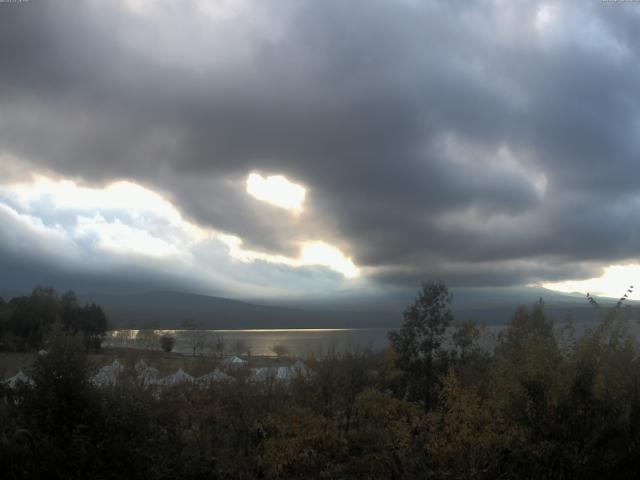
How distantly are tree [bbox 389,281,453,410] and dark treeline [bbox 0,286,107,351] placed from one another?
62.0 m

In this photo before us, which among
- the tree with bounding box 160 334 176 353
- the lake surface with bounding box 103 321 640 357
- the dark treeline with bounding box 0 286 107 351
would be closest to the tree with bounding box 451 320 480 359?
the lake surface with bounding box 103 321 640 357

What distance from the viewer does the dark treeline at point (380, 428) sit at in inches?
404

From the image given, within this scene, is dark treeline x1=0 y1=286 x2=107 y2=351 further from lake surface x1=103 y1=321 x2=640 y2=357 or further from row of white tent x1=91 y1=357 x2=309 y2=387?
row of white tent x1=91 y1=357 x2=309 y2=387

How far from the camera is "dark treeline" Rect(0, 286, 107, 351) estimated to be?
79438mm

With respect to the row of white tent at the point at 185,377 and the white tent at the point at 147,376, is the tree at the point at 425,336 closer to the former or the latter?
the row of white tent at the point at 185,377

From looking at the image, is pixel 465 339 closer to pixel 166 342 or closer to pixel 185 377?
pixel 185 377

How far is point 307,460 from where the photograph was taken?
1341cm

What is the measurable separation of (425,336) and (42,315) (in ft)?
239

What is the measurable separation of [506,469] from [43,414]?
8590 millimetres

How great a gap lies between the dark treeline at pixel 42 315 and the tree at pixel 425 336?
203ft

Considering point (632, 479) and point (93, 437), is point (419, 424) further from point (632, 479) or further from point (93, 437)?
point (93, 437)

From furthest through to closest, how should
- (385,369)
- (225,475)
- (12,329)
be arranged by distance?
(12,329) < (385,369) < (225,475)

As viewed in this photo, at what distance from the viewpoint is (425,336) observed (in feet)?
77.0

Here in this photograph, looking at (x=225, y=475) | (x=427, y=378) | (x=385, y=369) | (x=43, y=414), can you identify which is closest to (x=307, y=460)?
(x=225, y=475)
